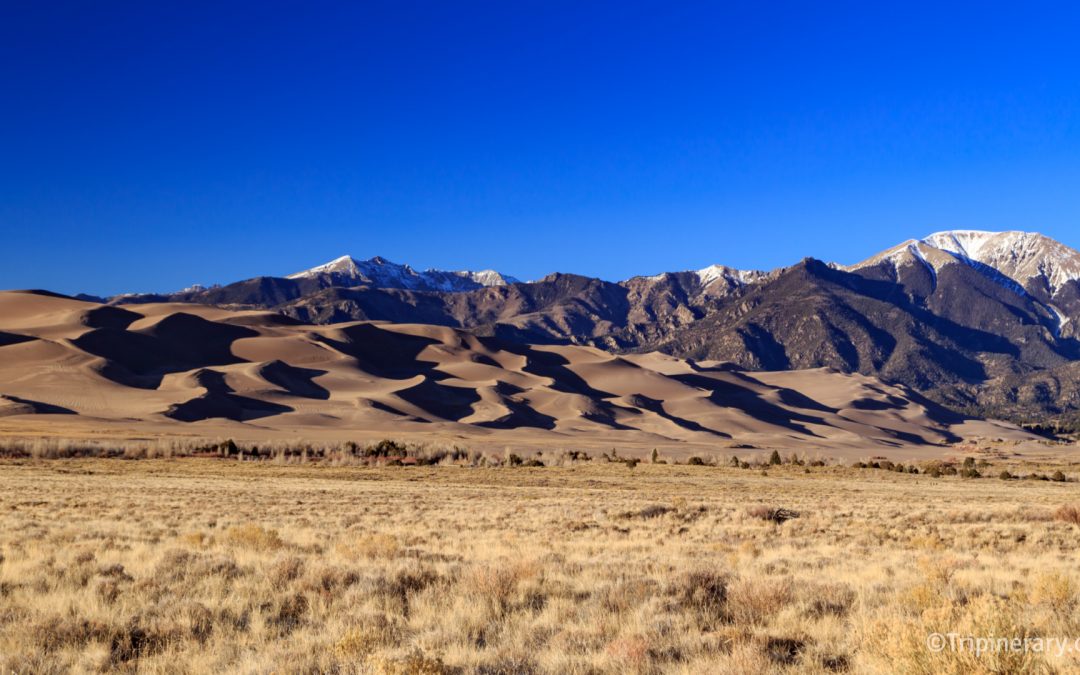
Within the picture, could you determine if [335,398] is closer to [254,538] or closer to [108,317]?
[108,317]

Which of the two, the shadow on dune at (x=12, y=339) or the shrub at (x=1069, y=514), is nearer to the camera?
the shrub at (x=1069, y=514)

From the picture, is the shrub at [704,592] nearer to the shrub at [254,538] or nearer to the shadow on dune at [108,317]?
the shrub at [254,538]

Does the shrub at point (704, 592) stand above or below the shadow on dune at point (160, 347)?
below

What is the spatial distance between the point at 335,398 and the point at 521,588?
13190cm

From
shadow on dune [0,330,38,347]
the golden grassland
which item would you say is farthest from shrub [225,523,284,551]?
shadow on dune [0,330,38,347]

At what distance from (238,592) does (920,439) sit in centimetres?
16766

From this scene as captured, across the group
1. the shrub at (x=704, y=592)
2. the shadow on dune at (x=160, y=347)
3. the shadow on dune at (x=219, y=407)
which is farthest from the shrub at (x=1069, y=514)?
the shadow on dune at (x=160, y=347)

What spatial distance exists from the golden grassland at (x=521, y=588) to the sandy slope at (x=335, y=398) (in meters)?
70.7

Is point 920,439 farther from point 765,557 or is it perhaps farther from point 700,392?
→ point 765,557

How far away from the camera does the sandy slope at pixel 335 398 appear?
107188mm

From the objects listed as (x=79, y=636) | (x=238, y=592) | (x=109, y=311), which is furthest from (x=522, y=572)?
(x=109, y=311)

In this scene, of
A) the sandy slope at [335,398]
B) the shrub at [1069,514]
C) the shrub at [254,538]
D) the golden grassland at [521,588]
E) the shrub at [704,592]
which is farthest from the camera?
the sandy slope at [335,398]

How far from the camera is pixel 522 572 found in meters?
12.1

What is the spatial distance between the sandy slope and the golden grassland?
70658mm
